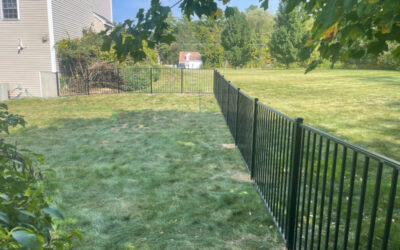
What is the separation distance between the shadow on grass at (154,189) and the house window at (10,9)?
11450 mm

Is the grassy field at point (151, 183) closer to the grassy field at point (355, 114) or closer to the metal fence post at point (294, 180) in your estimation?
the metal fence post at point (294, 180)

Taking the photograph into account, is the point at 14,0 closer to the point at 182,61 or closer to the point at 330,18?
the point at 330,18

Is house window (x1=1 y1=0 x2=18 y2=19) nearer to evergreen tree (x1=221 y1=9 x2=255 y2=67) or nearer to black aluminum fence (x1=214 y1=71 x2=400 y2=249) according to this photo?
black aluminum fence (x1=214 y1=71 x2=400 y2=249)

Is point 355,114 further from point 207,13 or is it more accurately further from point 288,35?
point 288,35

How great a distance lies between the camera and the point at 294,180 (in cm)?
315

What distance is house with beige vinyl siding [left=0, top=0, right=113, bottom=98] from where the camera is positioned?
17.2 metres

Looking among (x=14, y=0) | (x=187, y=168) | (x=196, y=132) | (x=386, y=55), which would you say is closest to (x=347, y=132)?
(x=196, y=132)

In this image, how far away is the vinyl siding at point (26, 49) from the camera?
1720cm

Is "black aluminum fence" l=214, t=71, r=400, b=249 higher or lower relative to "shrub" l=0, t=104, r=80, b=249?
lower

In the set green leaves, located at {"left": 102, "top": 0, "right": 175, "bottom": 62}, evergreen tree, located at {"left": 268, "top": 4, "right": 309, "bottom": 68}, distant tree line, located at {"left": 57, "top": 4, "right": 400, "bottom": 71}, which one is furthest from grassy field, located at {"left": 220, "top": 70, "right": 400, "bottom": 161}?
evergreen tree, located at {"left": 268, "top": 4, "right": 309, "bottom": 68}

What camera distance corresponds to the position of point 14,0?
681 inches

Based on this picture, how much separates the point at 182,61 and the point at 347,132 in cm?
9067

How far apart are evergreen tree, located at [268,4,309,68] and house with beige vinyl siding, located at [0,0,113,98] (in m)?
38.8

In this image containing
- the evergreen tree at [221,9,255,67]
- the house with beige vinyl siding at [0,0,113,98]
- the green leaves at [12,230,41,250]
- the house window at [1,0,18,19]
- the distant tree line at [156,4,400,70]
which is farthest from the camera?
the evergreen tree at [221,9,255,67]
